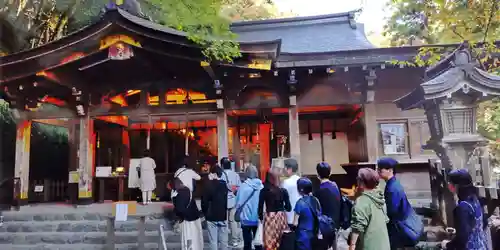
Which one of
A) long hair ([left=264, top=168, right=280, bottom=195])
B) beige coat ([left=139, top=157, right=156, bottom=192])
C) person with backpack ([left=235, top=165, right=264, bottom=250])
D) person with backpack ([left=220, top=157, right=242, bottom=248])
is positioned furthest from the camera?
beige coat ([left=139, top=157, right=156, bottom=192])

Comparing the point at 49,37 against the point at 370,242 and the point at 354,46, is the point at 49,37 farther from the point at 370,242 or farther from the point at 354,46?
the point at 370,242

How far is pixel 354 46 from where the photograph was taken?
1191 centimetres

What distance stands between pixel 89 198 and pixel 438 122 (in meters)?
9.86

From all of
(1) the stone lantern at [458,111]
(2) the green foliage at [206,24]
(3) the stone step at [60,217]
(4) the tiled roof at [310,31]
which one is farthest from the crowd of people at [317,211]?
(4) the tiled roof at [310,31]

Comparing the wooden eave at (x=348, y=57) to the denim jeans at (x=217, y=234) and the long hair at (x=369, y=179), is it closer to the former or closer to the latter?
the denim jeans at (x=217, y=234)

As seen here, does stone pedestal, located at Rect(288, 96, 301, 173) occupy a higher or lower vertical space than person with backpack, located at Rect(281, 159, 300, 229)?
higher

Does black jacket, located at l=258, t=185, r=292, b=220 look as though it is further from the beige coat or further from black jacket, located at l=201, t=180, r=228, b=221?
the beige coat

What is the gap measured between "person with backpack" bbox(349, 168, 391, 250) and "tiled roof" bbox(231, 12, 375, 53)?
9268 mm

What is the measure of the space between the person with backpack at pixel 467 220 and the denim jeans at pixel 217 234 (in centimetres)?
381

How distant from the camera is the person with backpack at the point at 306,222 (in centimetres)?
405

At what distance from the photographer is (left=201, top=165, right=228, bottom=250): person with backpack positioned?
608cm

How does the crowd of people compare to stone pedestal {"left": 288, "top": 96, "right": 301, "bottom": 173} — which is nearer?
the crowd of people

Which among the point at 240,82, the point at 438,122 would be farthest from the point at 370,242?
the point at 240,82

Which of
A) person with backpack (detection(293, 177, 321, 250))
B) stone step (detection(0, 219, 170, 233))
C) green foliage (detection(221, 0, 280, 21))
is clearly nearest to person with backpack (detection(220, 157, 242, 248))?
stone step (detection(0, 219, 170, 233))
